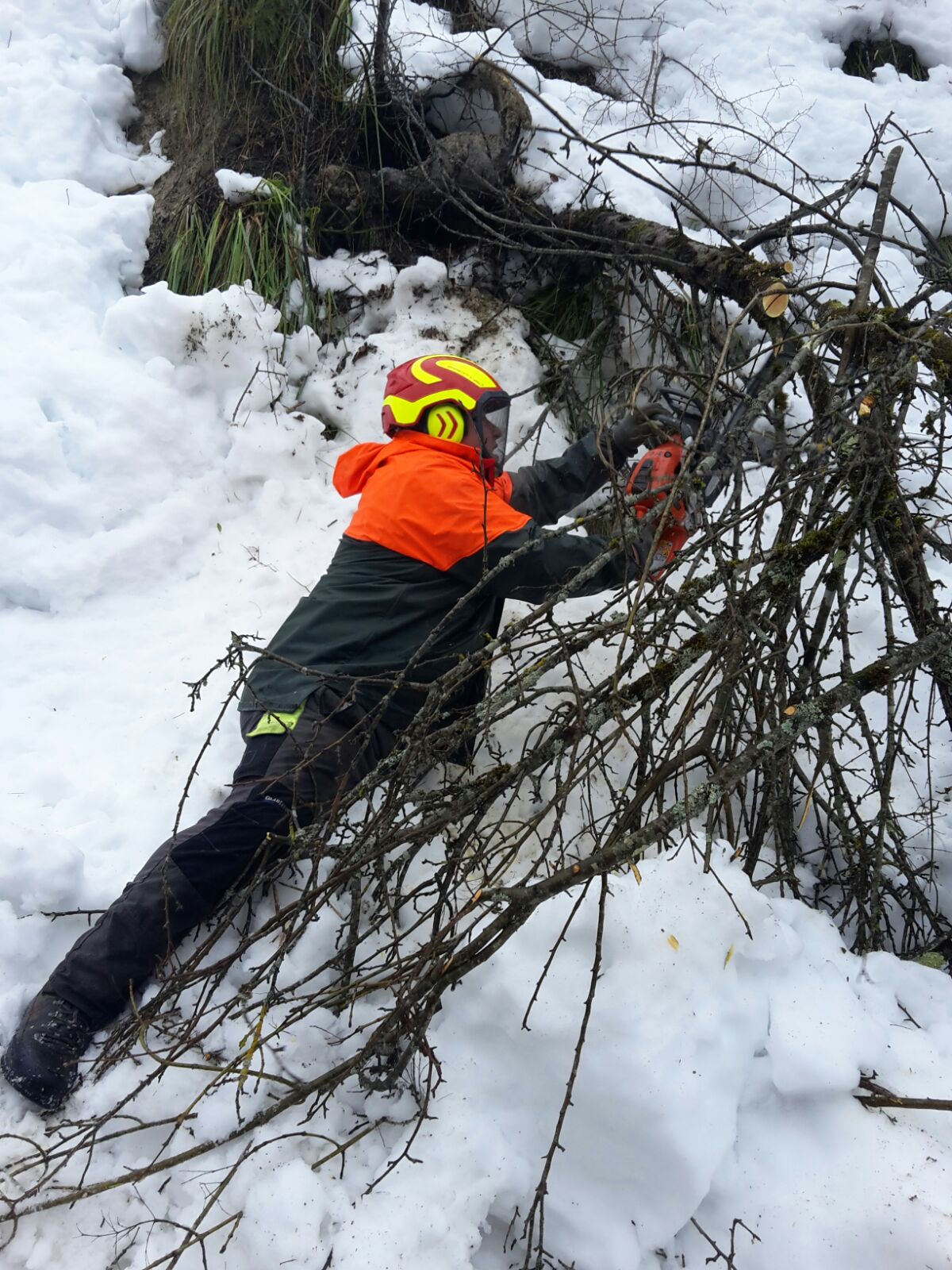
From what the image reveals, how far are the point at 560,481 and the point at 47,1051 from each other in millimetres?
2003

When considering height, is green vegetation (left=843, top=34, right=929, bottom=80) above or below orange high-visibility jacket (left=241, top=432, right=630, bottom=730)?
above

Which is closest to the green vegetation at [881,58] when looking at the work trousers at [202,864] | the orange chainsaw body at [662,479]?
the orange chainsaw body at [662,479]

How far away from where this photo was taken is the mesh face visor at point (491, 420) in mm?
2295

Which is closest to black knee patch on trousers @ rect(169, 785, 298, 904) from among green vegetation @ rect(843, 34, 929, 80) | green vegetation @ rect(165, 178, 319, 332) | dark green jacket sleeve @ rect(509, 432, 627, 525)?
dark green jacket sleeve @ rect(509, 432, 627, 525)

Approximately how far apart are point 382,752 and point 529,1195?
104 cm

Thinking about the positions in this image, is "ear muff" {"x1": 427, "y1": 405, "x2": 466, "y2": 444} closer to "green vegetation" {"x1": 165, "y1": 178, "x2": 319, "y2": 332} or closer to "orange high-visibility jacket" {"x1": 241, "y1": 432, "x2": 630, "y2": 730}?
"orange high-visibility jacket" {"x1": 241, "y1": 432, "x2": 630, "y2": 730}

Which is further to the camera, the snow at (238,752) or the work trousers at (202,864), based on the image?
the work trousers at (202,864)

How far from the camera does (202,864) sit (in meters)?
1.86

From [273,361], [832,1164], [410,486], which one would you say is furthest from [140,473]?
[832,1164]

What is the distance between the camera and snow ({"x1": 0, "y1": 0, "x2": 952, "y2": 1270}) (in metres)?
1.44

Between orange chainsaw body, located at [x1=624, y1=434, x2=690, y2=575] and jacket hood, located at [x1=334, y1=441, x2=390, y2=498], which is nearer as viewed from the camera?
orange chainsaw body, located at [x1=624, y1=434, x2=690, y2=575]

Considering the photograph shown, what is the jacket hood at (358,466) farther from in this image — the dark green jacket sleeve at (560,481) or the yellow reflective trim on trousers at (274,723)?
the yellow reflective trim on trousers at (274,723)

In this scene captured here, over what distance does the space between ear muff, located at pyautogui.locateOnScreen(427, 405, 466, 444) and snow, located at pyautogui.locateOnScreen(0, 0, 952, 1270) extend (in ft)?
2.40

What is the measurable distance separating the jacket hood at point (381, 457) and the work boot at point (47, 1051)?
4.96 ft
